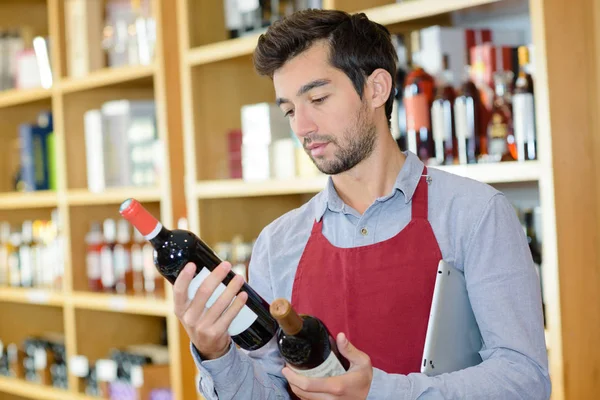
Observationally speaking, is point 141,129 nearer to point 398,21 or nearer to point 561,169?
point 398,21

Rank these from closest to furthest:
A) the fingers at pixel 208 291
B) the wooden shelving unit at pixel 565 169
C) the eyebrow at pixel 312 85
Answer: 1. the fingers at pixel 208 291
2. the eyebrow at pixel 312 85
3. the wooden shelving unit at pixel 565 169

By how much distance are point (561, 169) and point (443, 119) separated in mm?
384

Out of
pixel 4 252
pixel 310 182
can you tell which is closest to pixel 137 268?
pixel 4 252

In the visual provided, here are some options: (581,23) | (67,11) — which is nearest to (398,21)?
(581,23)

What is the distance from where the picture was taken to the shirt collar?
149cm

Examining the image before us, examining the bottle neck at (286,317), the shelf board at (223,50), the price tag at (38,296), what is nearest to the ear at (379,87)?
the bottle neck at (286,317)

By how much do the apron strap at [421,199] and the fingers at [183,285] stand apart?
42 centimetres

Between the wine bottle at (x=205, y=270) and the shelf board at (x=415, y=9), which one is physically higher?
the shelf board at (x=415, y=9)

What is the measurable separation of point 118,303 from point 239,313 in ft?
6.23

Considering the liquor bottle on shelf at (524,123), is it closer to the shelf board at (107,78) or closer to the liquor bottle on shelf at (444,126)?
the liquor bottle on shelf at (444,126)

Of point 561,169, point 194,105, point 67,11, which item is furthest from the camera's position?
point 67,11

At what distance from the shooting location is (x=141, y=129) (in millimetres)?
3188

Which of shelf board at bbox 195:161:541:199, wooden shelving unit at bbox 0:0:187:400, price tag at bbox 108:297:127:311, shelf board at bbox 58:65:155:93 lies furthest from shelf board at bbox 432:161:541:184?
price tag at bbox 108:297:127:311

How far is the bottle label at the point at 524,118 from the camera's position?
2.01m
